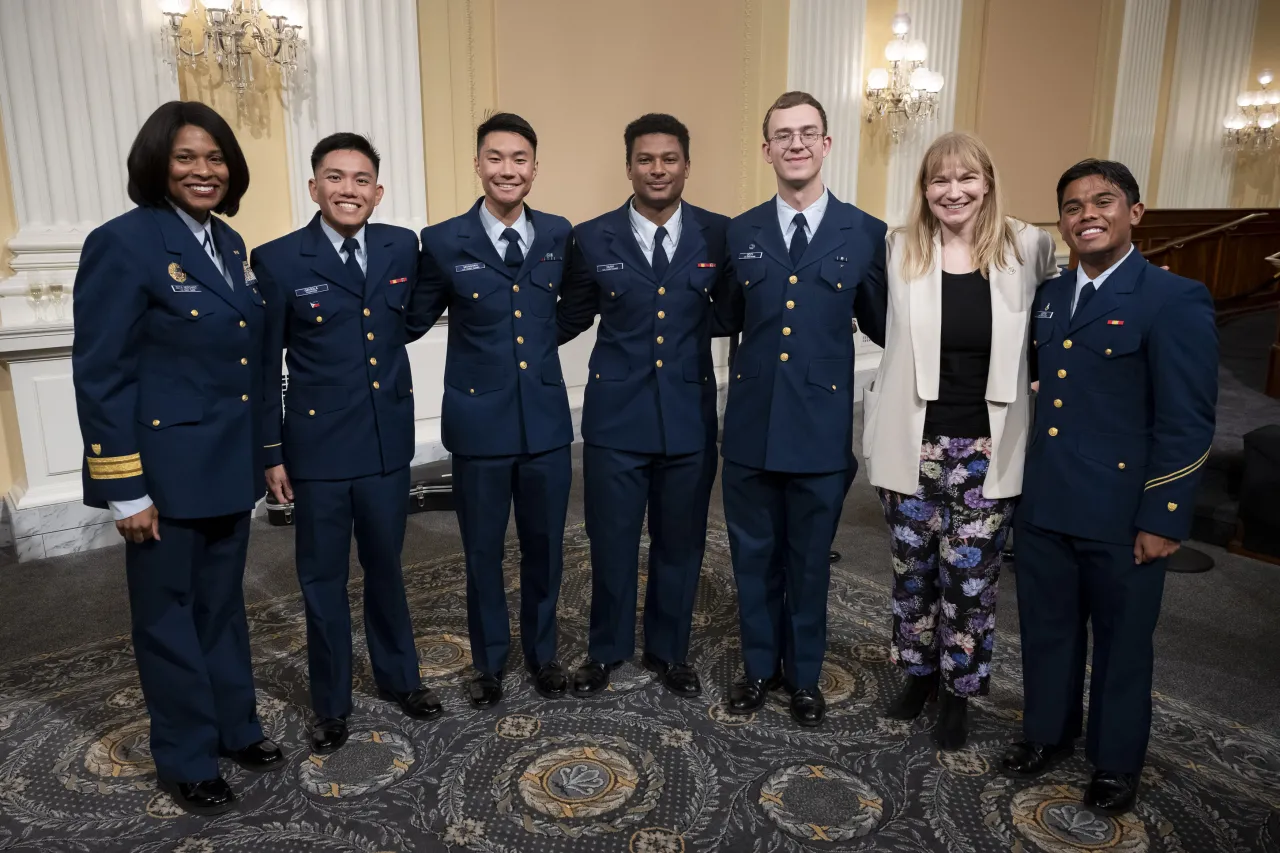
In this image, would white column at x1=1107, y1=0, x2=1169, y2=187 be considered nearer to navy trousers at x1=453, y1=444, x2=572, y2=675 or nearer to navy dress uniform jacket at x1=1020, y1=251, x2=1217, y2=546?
navy dress uniform jacket at x1=1020, y1=251, x2=1217, y2=546

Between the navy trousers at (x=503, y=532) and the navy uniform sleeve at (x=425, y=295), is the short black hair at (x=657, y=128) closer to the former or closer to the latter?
the navy uniform sleeve at (x=425, y=295)

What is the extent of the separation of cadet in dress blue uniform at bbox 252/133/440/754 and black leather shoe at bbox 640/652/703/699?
0.80 meters

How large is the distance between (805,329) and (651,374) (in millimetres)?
414

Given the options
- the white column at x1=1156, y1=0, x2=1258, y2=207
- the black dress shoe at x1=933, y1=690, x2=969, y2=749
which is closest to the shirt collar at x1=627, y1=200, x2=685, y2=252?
the black dress shoe at x1=933, y1=690, x2=969, y2=749

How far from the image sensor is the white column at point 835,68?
6.25 meters

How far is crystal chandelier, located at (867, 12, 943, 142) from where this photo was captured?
21.8ft

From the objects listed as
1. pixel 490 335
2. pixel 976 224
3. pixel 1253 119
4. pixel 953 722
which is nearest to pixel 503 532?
pixel 490 335

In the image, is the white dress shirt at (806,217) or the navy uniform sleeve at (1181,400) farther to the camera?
the white dress shirt at (806,217)

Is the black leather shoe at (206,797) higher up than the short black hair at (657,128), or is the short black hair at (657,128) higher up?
the short black hair at (657,128)

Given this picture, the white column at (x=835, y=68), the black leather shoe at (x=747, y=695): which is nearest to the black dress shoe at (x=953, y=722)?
the black leather shoe at (x=747, y=695)

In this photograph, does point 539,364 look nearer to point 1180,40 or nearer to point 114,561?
point 114,561

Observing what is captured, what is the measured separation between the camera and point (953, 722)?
7.63 feet

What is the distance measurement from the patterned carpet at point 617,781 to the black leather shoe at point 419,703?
26 mm

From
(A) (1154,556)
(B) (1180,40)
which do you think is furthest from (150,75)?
(B) (1180,40)
